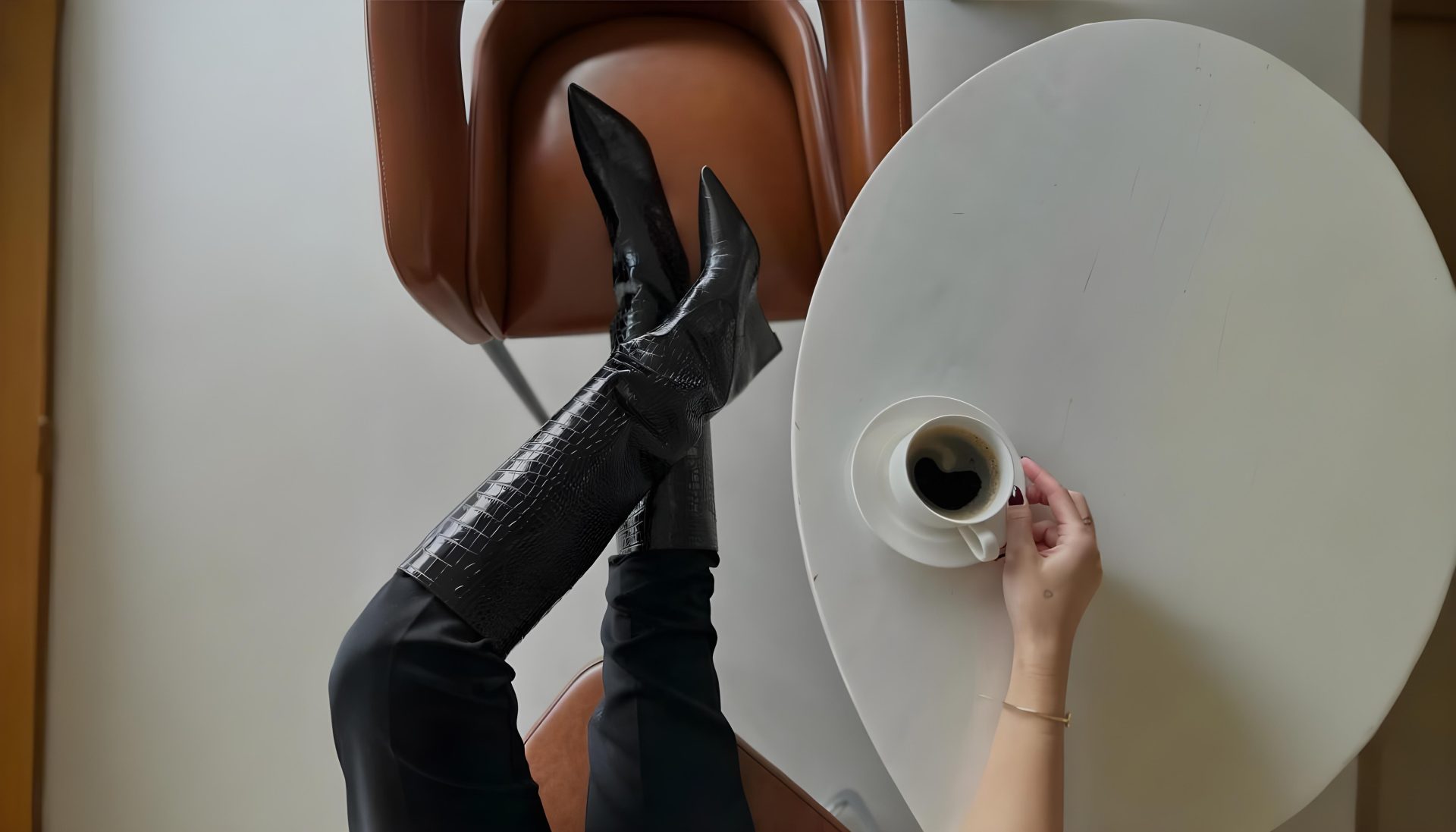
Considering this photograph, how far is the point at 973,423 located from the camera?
59 cm

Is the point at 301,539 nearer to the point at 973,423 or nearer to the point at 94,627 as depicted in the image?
the point at 94,627

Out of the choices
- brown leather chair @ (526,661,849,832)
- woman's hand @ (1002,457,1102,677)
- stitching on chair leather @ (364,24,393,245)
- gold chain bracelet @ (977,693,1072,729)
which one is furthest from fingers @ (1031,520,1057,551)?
stitching on chair leather @ (364,24,393,245)

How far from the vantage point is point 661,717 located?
738mm

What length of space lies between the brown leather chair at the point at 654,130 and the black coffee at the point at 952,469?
0.36 meters

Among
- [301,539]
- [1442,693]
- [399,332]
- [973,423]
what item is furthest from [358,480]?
[1442,693]

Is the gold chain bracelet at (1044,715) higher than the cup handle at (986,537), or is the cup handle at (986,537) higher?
the cup handle at (986,537)

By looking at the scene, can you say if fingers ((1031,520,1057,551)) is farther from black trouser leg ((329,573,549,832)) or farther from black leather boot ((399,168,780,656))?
black trouser leg ((329,573,549,832))

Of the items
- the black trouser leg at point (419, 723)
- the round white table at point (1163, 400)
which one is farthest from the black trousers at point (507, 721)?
the round white table at point (1163, 400)

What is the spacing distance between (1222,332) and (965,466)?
0.28 metres

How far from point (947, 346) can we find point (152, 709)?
60.5 inches

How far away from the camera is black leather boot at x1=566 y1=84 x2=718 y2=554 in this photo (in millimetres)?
823

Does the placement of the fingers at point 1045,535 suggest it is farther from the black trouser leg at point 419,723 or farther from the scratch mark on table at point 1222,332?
the black trouser leg at point 419,723

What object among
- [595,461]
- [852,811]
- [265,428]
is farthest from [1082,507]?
[265,428]

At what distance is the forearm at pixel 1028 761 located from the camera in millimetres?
586
